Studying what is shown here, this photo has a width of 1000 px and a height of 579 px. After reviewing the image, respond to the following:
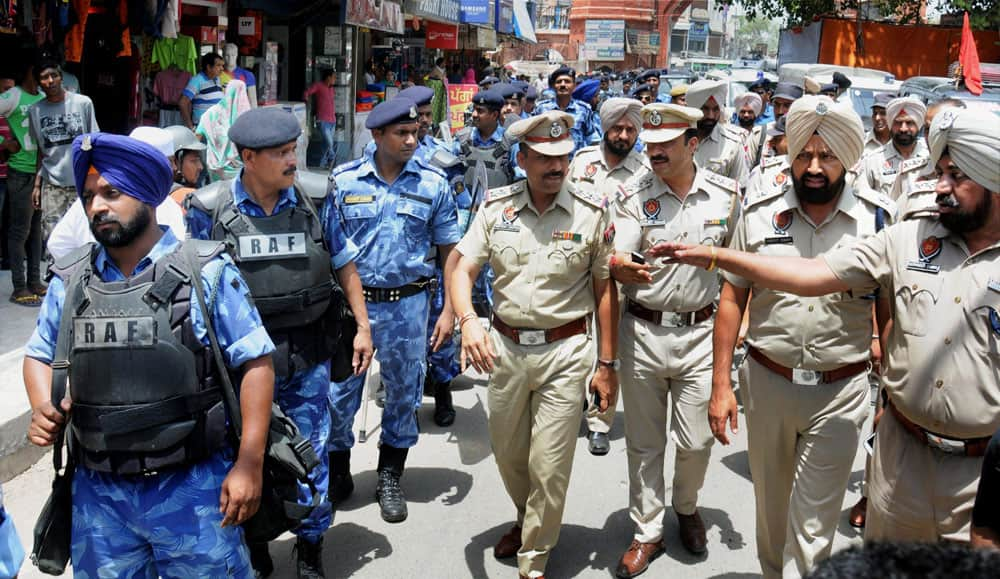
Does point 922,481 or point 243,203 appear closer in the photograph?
point 922,481

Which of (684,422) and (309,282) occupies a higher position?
(309,282)

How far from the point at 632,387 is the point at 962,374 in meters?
1.85

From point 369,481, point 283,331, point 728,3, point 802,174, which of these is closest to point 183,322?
point 283,331

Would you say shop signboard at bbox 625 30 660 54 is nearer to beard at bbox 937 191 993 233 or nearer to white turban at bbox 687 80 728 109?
white turban at bbox 687 80 728 109

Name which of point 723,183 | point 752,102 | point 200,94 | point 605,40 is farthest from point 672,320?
point 605,40

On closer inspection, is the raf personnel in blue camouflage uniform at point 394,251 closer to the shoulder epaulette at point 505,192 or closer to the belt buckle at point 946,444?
the shoulder epaulette at point 505,192

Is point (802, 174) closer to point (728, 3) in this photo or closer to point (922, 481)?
point (922, 481)

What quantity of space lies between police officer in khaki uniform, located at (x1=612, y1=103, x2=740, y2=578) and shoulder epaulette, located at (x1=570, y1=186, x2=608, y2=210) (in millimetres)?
298

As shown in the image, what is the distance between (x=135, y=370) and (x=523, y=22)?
3097 cm

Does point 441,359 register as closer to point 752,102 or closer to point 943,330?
point 943,330

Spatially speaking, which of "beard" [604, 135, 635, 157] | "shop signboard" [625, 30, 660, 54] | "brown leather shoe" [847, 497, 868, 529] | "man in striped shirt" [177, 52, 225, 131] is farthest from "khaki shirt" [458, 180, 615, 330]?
"shop signboard" [625, 30, 660, 54]

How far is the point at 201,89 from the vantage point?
10719mm

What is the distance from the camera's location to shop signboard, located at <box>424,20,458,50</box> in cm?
2203

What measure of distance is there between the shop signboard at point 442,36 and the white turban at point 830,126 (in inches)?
748
